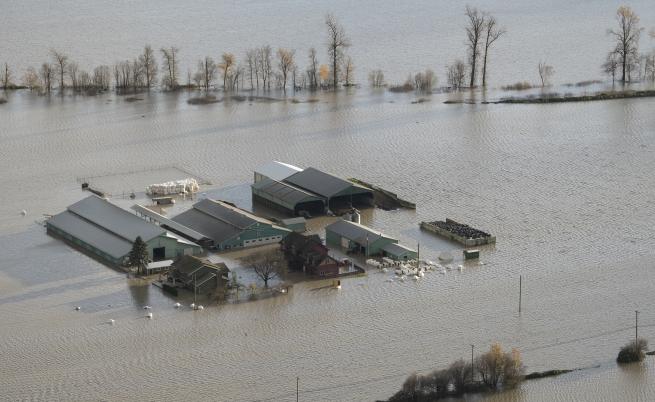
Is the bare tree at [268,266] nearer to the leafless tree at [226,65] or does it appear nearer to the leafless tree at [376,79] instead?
the leafless tree at [226,65]

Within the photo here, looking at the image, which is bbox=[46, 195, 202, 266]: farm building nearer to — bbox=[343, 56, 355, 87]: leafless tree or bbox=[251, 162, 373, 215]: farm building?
bbox=[251, 162, 373, 215]: farm building

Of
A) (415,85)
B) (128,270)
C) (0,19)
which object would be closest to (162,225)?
(128,270)

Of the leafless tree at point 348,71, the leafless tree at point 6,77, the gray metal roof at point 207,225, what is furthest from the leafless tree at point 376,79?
the gray metal roof at point 207,225

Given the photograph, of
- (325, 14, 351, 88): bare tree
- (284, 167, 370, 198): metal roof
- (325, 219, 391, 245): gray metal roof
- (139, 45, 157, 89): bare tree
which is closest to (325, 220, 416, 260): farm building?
(325, 219, 391, 245): gray metal roof

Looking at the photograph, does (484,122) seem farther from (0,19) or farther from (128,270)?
(0,19)

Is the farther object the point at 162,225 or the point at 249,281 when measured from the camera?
the point at 162,225

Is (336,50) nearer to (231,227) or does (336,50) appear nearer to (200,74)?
(200,74)

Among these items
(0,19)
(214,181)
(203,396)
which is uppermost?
(0,19)
